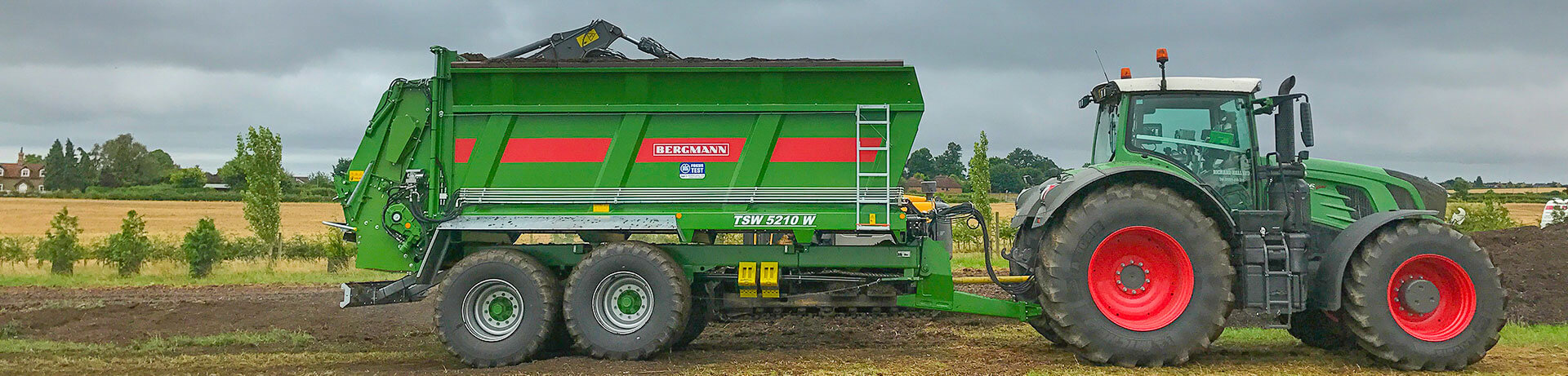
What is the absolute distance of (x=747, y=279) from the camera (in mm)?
7922

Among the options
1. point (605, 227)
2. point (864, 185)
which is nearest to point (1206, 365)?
point (864, 185)

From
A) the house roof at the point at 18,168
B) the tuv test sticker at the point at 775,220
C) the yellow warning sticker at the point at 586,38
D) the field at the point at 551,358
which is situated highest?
the house roof at the point at 18,168

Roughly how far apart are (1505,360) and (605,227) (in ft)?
24.2

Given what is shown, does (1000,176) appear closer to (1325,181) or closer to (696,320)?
(1325,181)

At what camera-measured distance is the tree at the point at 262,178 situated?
19016 millimetres

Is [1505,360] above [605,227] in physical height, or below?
below

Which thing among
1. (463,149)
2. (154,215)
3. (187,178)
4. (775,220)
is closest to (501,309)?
(463,149)

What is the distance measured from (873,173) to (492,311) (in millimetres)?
3347

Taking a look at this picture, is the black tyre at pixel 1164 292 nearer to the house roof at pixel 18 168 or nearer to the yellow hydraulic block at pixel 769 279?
the yellow hydraulic block at pixel 769 279

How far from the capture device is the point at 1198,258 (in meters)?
7.44

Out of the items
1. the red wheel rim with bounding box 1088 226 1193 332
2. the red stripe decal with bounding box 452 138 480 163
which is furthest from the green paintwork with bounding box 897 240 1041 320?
the red stripe decal with bounding box 452 138 480 163

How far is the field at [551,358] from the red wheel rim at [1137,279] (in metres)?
0.45

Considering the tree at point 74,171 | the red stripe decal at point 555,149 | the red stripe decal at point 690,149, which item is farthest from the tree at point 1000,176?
the tree at point 74,171

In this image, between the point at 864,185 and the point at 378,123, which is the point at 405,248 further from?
the point at 864,185
